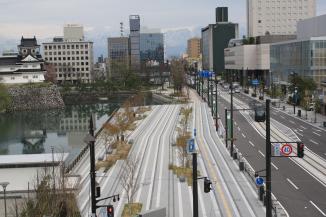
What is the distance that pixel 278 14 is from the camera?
404ft

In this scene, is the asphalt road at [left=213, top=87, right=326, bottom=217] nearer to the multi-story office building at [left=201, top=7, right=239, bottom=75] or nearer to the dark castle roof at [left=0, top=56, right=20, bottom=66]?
the dark castle roof at [left=0, top=56, right=20, bottom=66]

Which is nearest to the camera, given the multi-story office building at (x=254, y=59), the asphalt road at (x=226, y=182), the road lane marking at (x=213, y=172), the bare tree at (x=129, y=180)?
the asphalt road at (x=226, y=182)

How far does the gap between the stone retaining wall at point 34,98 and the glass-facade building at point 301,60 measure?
36.7 m

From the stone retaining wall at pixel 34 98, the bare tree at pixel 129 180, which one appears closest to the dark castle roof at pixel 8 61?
the stone retaining wall at pixel 34 98

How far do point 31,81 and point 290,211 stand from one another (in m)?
88.3

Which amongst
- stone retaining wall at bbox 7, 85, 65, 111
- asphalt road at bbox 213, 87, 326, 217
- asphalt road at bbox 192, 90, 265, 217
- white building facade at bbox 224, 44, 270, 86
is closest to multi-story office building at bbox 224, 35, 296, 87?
white building facade at bbox 224, 44, 270, 86

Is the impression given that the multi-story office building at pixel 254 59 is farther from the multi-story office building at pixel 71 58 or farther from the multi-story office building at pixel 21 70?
the multi-story office building at pixel 71 58

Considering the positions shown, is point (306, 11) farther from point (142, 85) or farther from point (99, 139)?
point (99, 139)

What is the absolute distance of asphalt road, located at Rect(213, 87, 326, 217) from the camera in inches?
869

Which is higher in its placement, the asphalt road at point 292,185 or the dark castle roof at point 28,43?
the dark castle roof at point 28,43

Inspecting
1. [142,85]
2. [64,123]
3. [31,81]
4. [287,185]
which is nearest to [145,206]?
[287,185]

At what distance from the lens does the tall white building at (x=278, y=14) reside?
121750mm

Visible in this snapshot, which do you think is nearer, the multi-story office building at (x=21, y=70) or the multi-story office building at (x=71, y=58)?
the multi-story office building at (x=21, y=70)

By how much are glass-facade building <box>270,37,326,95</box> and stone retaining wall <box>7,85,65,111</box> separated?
36.7m
